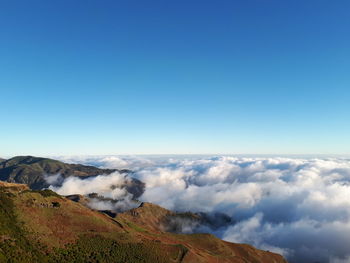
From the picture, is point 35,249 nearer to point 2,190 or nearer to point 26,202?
point 26,202

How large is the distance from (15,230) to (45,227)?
56.7 feet

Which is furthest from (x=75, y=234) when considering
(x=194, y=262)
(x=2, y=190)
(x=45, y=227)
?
(x=194, y=262)

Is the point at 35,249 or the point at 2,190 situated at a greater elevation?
the point at 2,190

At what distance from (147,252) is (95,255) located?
1268 inches

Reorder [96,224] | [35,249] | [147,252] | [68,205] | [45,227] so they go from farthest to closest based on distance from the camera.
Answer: [68,205]
[96,224]
[147,252]
[45,227]
[35,249]

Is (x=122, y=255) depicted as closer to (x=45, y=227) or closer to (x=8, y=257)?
(x=45, y=227)

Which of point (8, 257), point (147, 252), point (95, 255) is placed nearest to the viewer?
point (8, 257)

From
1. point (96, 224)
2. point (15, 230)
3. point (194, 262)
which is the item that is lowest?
point (194, 262)

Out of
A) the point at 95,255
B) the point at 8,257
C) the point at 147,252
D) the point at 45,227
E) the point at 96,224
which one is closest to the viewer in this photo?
the point at 8,257

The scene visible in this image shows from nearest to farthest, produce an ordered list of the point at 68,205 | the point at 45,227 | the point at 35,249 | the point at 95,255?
the point at 35,249
the point at 95,255
the point at 45,227
the point at 68,205

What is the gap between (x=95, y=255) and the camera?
393ft

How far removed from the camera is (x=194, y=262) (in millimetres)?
159375

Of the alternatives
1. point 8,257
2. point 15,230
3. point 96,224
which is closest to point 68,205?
point 96,224

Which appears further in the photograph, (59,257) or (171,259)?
(171,259)
